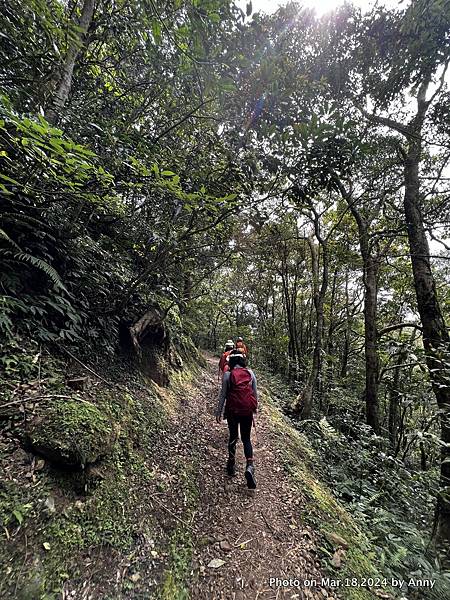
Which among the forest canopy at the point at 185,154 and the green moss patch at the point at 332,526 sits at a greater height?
the forest canopy at the point at 185,154

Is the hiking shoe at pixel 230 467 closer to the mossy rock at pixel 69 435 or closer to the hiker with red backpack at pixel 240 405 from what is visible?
the hiker with red backpack at pixel 240 405

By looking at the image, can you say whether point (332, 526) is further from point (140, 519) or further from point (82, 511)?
point (82, 511)

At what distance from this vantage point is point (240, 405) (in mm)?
3910

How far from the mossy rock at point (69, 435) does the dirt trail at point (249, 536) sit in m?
1.55

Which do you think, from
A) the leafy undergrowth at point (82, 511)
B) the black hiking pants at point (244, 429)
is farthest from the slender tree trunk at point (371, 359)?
the leafy undergrowth at point (82, 511)

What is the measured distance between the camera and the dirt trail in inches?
99.7

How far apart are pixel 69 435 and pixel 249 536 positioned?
2.46 metres

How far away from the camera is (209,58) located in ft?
12.3

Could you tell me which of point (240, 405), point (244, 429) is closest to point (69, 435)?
point (240, 405)

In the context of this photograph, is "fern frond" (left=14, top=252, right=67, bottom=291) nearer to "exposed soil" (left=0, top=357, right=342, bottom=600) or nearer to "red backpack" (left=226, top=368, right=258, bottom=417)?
"exposed soil" (left=0, top=357, right=342, bottom=600)

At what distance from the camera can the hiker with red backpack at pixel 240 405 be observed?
3904 mm

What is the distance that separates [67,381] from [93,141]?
3.35 m

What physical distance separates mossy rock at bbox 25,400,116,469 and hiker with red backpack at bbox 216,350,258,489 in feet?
5.75

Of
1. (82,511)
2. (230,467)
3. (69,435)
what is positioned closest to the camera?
(82,511)
